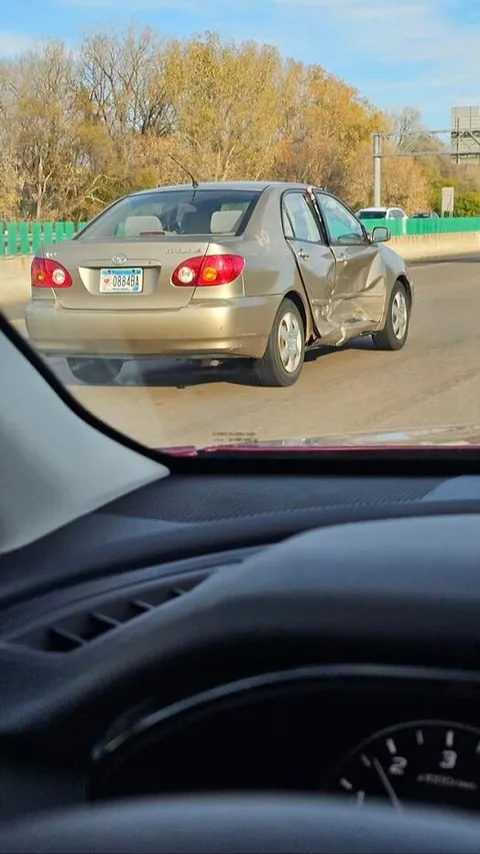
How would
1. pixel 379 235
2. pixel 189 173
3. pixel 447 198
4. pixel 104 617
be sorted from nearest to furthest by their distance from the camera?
pixel 104 617
pixel 189 173
pixel 447 198
pixel 379 235

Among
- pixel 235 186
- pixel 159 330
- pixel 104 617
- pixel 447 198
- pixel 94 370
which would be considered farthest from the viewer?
pixel 447 198

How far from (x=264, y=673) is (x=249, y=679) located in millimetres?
26

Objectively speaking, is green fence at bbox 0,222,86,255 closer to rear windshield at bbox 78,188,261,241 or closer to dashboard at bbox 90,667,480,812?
rear windshield at bbox 78,188,261,241

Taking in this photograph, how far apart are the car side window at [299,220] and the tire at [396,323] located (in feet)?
3.71

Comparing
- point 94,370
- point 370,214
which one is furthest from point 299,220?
point 94,370

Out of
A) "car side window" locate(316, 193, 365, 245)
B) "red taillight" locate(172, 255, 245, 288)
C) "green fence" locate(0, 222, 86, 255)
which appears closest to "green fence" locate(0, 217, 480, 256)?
"green fence" locate(0, 222, 86, 255)

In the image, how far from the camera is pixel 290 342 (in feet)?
28.4

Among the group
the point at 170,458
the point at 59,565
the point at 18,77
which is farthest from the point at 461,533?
the point at 18,77

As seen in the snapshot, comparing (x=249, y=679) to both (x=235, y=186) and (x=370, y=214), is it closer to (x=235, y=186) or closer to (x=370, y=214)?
(x=235, y=186)

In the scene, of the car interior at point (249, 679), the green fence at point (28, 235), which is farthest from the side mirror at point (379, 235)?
the car interior at point (249, 679)

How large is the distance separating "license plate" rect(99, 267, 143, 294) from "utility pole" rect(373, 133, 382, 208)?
1978 mm

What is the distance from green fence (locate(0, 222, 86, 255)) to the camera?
5086 mm

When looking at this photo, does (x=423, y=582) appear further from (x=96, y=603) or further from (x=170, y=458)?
(x=170, y=458)

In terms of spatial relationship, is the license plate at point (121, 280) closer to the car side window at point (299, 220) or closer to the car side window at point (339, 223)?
the car side window at point (299, 220)
